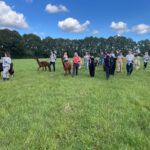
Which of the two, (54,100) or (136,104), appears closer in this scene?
(136,104)

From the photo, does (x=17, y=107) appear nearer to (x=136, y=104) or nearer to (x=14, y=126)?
(x=14, y=126)

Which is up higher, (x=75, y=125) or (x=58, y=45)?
(x=58, y=45)

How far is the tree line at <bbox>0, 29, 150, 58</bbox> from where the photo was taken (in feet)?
181

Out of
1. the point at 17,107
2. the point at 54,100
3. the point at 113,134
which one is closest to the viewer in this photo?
the point at 113,134

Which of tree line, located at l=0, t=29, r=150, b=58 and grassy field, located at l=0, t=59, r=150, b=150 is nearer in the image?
grassy field, located at l=0, t=59, r=150, b=150

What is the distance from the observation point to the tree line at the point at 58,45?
55.3m

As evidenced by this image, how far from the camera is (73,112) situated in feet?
10.2

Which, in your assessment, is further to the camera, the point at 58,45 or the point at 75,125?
the point at 58,45

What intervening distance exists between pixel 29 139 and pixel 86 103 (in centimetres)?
203

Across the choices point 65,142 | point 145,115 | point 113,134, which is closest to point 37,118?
point 65,142

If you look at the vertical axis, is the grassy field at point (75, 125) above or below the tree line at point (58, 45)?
below

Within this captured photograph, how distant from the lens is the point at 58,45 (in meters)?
77.3

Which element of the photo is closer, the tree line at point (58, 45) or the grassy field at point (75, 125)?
the grassy field at point (75, 125)

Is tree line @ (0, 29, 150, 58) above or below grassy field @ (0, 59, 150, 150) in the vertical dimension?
above
